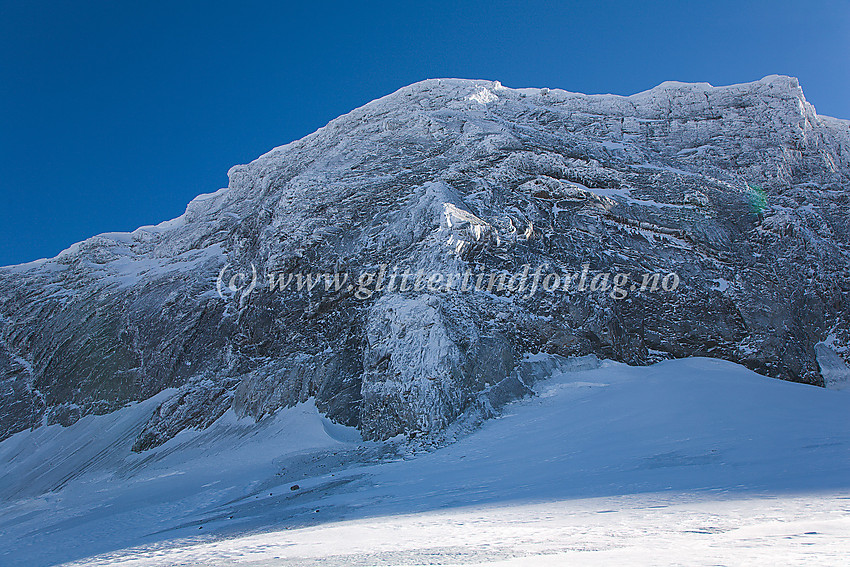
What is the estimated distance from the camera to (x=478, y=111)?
38.2 meters

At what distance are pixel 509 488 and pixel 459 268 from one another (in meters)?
15.2

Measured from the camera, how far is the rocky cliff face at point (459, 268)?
25094 mm

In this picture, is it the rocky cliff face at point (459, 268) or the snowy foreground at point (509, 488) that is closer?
the snowy foreground at point (509, 488)

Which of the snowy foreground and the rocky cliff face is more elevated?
the rocky cliff face

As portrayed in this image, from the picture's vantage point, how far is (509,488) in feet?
37.4

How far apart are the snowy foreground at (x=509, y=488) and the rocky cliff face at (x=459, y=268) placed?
256cm

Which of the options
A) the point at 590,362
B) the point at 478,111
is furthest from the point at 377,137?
the point at 590,362

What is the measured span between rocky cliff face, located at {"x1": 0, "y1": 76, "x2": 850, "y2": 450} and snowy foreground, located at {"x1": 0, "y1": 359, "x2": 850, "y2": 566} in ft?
8.41

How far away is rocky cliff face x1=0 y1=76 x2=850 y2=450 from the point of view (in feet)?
82.3

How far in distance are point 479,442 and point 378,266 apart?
12.6 metres

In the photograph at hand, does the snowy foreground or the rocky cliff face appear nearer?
the snowy foreground

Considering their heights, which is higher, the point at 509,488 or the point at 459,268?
the point at 459,268

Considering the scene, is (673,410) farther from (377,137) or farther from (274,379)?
(377,137)

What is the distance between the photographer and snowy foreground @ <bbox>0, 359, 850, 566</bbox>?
6977mm
